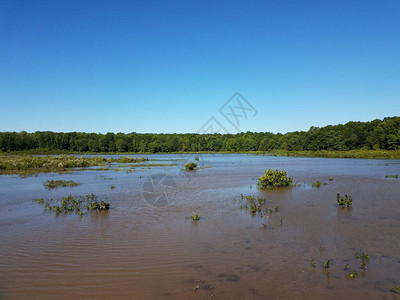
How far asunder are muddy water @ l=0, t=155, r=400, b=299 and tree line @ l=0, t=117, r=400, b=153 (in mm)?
85124

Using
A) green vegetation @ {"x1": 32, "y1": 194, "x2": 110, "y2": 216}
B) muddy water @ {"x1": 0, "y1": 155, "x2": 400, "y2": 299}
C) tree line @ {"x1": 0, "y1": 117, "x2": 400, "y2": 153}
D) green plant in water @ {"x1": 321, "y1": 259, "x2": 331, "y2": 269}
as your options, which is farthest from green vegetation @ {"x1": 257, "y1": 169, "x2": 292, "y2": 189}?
tree line @ {"x1": 0, "y1": 117, "x2": 400, "y2": 153}

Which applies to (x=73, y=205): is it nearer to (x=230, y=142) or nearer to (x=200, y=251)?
(x=200, y=251)

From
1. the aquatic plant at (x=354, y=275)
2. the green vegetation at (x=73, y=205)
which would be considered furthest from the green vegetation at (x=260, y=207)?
the green vegetation at (x=73, y=205)

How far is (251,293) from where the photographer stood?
22.7 ft

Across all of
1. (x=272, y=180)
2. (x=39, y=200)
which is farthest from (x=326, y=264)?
(x=39, y=200)

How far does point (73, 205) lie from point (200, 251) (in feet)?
35.0

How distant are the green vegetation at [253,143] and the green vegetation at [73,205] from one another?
240 ft

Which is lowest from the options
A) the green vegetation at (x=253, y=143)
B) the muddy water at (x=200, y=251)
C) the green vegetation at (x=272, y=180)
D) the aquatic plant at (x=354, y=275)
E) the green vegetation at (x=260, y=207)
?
the muddy water at (x=200, y=251)

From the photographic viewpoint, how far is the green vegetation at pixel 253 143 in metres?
89.6

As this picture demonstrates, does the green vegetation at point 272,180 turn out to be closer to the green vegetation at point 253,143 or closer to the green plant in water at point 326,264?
the green plant in water at point 326,264

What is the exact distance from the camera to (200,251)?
9.82 metres

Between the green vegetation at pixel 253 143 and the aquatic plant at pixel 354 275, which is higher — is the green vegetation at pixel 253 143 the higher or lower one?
the higher one

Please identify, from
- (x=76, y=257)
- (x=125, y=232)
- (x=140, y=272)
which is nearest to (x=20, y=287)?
(x=76, y=257)

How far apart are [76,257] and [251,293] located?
5804mm
